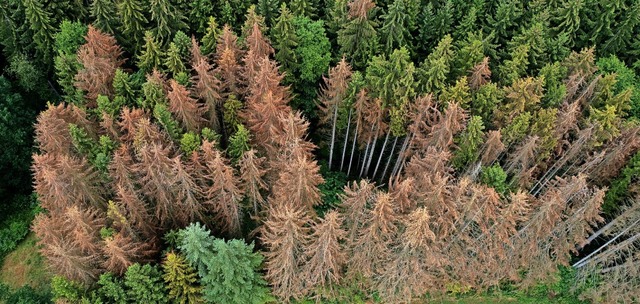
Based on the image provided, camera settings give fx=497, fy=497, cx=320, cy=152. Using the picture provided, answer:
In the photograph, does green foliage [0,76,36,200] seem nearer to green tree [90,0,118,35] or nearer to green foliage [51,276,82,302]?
green tree [90,0,118,35]

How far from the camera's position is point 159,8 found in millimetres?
31891

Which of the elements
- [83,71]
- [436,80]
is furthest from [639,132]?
[83,71]

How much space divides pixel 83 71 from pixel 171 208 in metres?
10.4

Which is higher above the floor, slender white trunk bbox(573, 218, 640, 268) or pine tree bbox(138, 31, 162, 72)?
pine tree bbox(138, 31, 162, 72)

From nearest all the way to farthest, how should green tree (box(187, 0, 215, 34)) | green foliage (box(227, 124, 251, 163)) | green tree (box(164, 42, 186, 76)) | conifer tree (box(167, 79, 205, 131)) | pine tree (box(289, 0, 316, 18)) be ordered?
1. conifer tree (box(167, 79, 205, 131))
2. green foliage (box(227, 124, 251, 163))
3. green tree (box(164, 42, 186, 76))
4. pine tree (box(289, 0, 316, 18))
5. green tree (box(187, 0, 215, 34))

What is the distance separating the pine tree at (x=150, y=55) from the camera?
1199 inches

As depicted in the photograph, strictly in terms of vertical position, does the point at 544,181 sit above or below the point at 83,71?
below

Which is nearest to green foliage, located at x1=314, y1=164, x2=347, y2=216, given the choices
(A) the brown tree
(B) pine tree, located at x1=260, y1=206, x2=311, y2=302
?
(B) pine tree, located at x1=260, y1=206, x2=311, y2=302

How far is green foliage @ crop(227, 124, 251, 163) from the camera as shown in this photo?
2723 cm

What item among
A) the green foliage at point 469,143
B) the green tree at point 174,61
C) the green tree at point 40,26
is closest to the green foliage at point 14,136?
the green tree at point 40,26

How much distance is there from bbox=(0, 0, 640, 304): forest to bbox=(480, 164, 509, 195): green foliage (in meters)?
0.14

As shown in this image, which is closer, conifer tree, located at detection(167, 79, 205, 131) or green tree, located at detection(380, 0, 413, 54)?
conifer tree, located at detection(167, 79, 205, 131)

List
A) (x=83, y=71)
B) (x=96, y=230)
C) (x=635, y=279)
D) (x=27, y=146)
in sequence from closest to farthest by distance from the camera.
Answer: (x=96, y=230)
(x=635, y=279)
(x=83, y=71)
(x=27, y=146)

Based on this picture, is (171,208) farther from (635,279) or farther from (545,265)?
(635,279)
